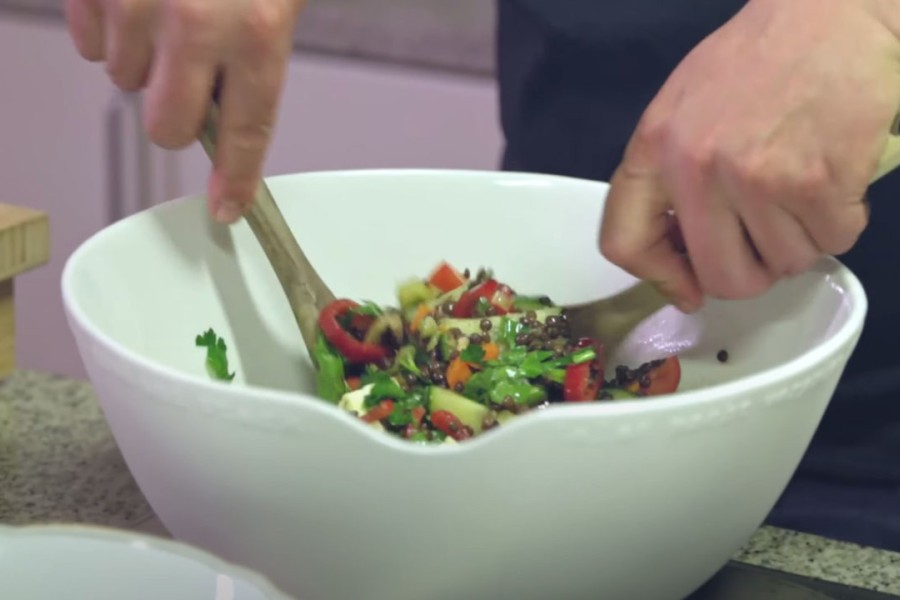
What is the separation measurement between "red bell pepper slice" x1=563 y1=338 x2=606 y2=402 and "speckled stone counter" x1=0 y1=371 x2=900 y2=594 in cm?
13

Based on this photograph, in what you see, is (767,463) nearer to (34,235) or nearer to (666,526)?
Result: (666,526)

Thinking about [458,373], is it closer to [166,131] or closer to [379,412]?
[379,412]

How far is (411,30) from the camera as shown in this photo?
5.35 ft

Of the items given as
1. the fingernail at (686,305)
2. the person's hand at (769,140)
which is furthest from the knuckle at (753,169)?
the fingernail at (686,305)

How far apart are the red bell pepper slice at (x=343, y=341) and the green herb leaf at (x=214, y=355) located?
0.21ft

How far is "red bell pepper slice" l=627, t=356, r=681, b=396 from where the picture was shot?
741 millimetres

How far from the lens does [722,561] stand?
0.60 meters

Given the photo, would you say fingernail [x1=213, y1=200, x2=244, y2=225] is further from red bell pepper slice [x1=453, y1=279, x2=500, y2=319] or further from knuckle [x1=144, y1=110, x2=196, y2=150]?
red bell pepper slice [x1=453, y1=279, x2=500, y2=319]

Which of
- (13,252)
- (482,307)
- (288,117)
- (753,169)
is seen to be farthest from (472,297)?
(288,117)

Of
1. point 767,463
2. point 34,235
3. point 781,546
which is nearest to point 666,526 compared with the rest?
point 767,463

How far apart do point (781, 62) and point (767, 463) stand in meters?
0.22

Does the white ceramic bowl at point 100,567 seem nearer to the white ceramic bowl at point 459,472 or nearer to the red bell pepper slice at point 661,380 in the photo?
the white ceramic bowl at point 459,472

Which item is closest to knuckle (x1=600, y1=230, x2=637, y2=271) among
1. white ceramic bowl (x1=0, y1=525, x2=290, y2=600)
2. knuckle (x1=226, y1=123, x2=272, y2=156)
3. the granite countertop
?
knuckle (x1=226, y1=123, x2=272, y2=156)

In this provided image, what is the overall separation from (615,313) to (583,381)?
8 centimetres
